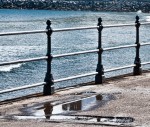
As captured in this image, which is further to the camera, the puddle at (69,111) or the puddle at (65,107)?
the puddle at (65,107)

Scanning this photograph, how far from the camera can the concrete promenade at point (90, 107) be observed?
924 cm

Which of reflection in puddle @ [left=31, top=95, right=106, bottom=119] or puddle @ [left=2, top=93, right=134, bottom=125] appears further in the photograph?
reflection in puddle @ [left=31, top=95, right=106, bottom=119]

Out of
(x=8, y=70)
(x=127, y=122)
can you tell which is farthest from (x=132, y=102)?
(x=8, y=70)

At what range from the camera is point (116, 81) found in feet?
45.1

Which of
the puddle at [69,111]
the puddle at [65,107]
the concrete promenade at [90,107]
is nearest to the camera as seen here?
the concrete promenade at [90,107]

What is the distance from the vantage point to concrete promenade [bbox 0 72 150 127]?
9.24 m

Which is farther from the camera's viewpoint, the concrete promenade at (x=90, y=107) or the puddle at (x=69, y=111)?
the puddle at (x=69, y=111)

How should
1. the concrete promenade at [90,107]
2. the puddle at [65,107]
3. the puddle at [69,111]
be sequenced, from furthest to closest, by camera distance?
1. the puddle at [65,107]
2. the puddle at [69,111]
3. the concrete promenade at [90,107]

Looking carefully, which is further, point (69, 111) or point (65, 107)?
point (65, 107)

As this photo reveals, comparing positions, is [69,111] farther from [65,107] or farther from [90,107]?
[90,107]

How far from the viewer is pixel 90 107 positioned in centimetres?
1055

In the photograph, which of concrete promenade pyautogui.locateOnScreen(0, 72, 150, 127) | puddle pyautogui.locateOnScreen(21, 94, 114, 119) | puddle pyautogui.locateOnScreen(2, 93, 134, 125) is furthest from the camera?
puddle pyautogui.locateOnScreen(21, 94, 114, 119)

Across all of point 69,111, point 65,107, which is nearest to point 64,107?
point 65,107

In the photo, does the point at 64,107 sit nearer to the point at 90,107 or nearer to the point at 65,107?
the point at 65,107
